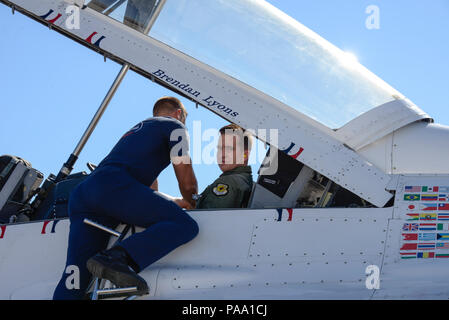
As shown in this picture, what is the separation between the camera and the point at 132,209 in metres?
3.21

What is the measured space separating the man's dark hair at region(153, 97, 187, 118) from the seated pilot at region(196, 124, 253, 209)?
48 centimetres

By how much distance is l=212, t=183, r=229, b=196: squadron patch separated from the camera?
3724mm

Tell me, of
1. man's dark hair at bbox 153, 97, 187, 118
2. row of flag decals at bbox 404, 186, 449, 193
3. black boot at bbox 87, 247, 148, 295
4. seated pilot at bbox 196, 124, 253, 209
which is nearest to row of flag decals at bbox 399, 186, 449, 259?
row of flag decals at bbox 404, 186, 449, 193

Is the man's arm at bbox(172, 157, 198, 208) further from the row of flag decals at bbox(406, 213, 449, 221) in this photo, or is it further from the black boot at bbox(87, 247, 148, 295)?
the row of flag decals at bbox(406, 213, 449, 221)

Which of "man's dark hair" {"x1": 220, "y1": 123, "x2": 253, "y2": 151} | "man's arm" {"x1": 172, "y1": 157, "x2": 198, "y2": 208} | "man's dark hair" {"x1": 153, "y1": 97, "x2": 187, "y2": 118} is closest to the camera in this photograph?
"man's arm" {"x1": 172, "y1": 157, "x2": 198, "y2": 208}

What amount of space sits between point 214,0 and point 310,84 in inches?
45.4

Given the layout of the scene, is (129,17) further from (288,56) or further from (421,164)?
(421,164)

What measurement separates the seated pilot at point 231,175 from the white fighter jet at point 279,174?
14cm

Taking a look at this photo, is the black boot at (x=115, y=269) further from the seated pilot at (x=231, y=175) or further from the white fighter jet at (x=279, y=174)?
the seated pilot at (x=231, y=175)

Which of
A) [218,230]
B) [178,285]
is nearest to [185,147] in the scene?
[218,230]

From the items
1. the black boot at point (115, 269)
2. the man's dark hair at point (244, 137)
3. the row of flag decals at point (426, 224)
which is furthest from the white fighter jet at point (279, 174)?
the man's dark hair at point (244, 137)

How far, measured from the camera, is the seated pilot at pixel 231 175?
3.71m

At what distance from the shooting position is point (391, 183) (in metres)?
3.32

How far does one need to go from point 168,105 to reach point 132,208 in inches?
40.5
